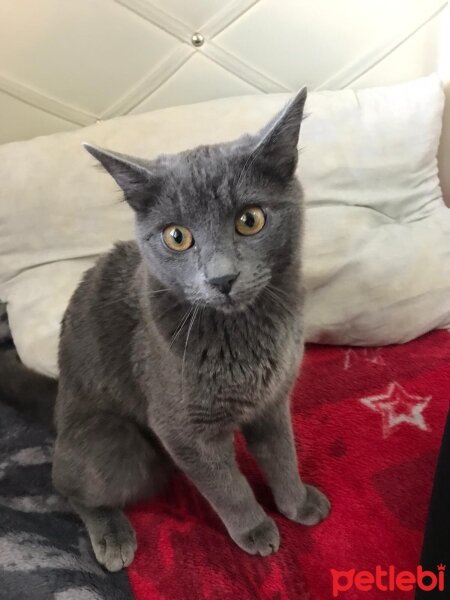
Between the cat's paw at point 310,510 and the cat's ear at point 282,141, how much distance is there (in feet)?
1.82

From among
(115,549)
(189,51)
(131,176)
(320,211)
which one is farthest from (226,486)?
(189,51)

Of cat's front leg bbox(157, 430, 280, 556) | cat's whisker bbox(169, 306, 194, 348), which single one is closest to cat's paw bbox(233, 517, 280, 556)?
cat's front leg bbox(157, 430, 280, 556)

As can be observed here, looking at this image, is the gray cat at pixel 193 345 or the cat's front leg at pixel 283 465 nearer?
the gray cat at pixel 193 345

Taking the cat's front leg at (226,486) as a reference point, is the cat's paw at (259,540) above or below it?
below

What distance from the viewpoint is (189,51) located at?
135cm

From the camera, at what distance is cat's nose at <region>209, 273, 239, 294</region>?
2.25ft

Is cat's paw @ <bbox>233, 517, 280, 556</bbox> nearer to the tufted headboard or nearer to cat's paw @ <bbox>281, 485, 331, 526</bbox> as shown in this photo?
cat's paw @ <bbox>281, 485, 331, 526</bbox>

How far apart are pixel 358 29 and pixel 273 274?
2.98ft

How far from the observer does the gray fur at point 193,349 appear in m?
0.72

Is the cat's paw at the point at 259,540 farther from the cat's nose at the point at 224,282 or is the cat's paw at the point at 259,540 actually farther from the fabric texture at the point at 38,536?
the cat's nose at the point at 224,282

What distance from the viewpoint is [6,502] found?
1.01 meters

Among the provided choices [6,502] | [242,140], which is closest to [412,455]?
[242,140]

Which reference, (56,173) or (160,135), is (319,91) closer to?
(160,135)

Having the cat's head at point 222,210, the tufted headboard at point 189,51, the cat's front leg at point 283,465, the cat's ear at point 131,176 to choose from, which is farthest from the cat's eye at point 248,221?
the tufted headboard at point 189,51
